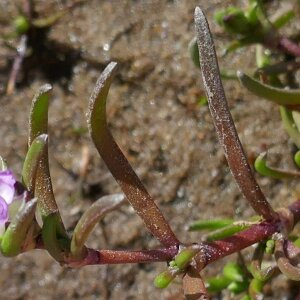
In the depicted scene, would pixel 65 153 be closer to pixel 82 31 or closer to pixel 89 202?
pixel 89 202

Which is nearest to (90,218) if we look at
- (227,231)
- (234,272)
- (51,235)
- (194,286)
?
(51,235)

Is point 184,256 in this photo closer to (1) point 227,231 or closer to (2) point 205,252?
(2) point 205,252

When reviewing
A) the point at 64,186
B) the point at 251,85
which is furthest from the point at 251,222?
the point at 64,186

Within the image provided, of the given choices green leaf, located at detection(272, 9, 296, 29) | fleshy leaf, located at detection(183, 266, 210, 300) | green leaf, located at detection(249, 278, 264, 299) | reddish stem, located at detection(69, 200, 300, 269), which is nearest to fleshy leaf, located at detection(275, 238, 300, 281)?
reddish stem, located at detection(69, 200, 300, 269)

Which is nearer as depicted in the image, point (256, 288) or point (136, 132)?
point (256, 288)

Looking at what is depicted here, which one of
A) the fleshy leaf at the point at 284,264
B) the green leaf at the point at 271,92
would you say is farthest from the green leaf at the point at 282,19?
the fleshy leaf at the point at 284,264
